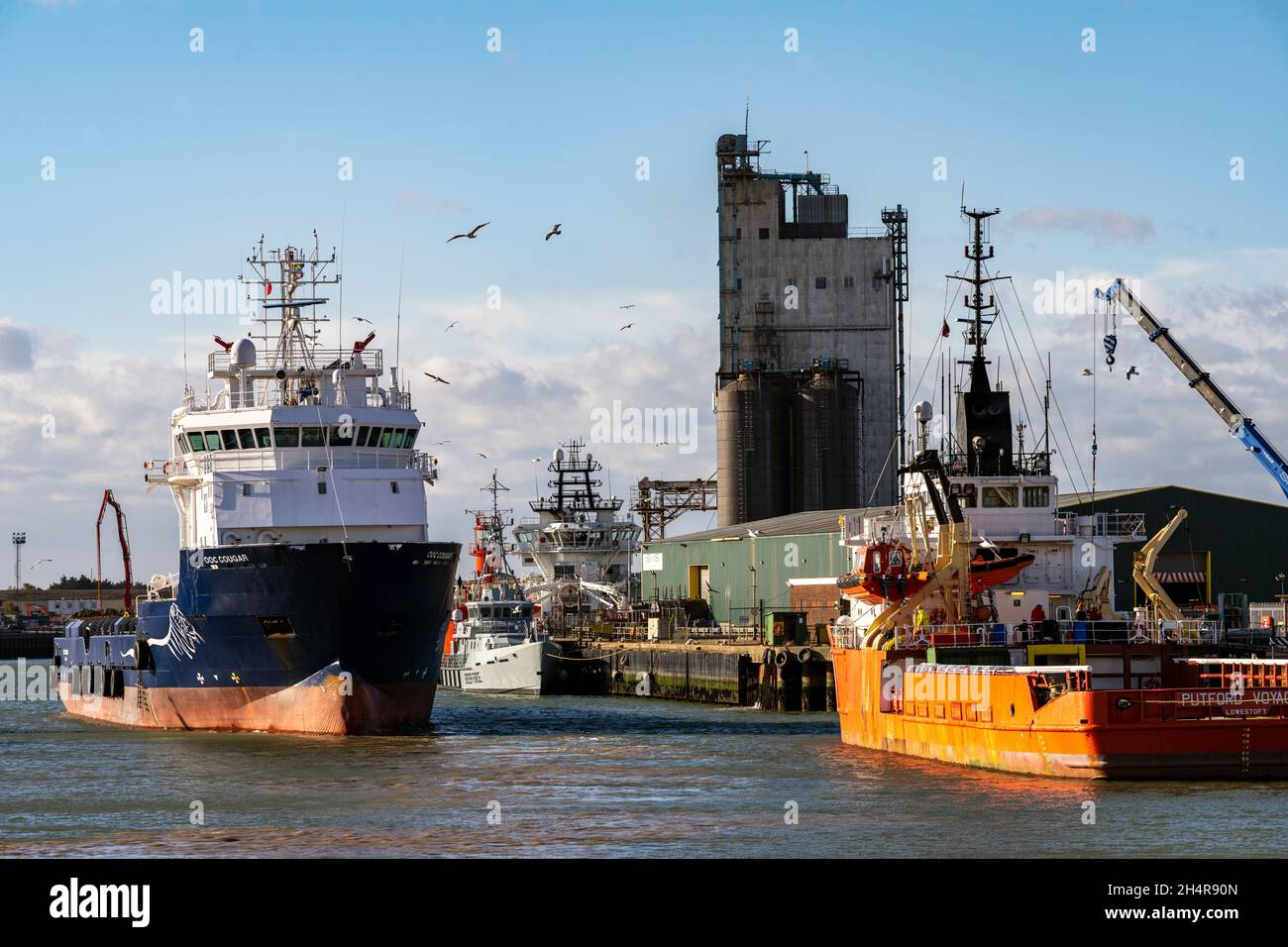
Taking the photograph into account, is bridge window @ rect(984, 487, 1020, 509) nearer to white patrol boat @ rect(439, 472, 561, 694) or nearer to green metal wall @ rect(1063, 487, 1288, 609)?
green metal wall @ rect(1063, 487, 1288, 609)

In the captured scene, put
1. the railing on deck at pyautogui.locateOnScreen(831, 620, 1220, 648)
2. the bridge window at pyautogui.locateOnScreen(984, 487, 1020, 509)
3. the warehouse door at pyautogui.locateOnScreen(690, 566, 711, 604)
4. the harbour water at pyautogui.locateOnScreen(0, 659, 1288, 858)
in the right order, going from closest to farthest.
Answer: the harbour water at pyautogui.locateOnScreen(0, 659, 1288, 858), the railing on deck at pyautogui.locateOnScreen(831, 620, 1220, 648), the bridge window at pyautogui.locateOnScreen(984, 487, 1020, 509), the warehouse door at pyautogui.locateOnScreen(690, 566, 711, 604)

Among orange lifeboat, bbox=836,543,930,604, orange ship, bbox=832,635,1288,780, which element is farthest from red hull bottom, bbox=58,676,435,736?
orange ship, bbox=832,635,1288,780

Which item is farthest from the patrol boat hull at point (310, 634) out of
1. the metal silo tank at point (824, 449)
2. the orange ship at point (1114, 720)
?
the metal silo tank at point (824, 449)

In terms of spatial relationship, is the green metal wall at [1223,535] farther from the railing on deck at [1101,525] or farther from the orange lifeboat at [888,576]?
the orange lifeboat at [888,576]

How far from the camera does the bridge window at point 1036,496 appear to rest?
139 ft

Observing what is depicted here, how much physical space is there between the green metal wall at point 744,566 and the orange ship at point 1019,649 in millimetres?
18638

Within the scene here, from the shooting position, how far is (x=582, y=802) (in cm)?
3036

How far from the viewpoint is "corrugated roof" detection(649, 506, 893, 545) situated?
69.9 meters

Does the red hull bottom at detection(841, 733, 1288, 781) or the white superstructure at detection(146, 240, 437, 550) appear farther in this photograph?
the white superstructure at detection(146, 240, 437, 550)

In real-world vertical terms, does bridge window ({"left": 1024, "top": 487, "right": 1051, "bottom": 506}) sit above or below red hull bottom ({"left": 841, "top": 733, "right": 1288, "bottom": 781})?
above

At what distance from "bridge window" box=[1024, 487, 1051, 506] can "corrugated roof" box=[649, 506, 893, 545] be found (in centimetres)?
2395

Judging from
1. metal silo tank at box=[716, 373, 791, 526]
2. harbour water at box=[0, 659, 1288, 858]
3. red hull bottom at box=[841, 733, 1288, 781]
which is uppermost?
metal silo tank at box=[716, 373, 791, 526]
